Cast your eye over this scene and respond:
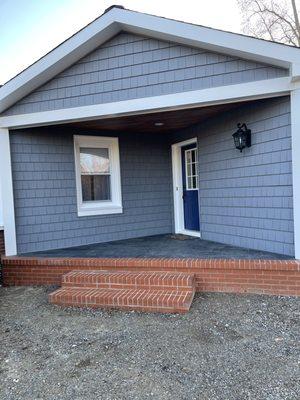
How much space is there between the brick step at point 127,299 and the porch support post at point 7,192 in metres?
1.71

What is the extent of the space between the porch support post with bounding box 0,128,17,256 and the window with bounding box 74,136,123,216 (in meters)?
1.30

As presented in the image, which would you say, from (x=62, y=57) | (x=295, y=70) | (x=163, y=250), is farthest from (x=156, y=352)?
(x=62, y=57)

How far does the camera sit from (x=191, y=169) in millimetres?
7047

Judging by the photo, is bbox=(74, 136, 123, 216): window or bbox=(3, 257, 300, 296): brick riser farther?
bbox=(74, 136, 123, 216): window

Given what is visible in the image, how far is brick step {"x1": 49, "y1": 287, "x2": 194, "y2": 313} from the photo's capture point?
3941 millimetres

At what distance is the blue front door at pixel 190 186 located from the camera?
6.88 m

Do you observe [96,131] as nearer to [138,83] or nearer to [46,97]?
[46,97]

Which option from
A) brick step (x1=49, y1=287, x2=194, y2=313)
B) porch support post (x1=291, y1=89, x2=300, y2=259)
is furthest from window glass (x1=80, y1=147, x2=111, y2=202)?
porch support post (x1=291, y1=89, x2=300, y2=259)

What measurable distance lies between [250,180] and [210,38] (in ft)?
7.46

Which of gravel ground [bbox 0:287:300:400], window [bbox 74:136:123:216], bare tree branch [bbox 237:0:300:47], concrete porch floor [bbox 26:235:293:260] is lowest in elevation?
gravel ground [bbox 0:287:300:400]

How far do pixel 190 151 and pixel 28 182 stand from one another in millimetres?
3474

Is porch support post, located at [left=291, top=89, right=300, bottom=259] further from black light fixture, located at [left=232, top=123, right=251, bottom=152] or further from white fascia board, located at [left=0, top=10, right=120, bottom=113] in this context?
white fascia board, located at [left=0, top=10, right=120, bottom=113]

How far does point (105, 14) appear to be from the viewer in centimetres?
486

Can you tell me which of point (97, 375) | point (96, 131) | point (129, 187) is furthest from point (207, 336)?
point (96, 131)
